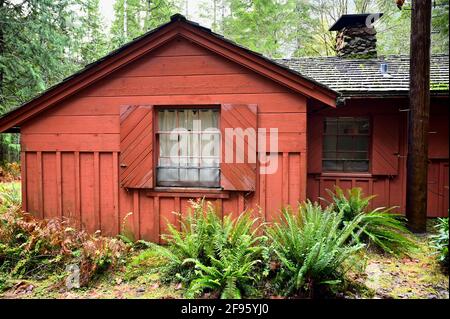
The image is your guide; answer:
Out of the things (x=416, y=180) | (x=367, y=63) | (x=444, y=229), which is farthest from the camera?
(x=367, y=63)

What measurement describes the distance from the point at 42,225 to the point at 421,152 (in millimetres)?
5460

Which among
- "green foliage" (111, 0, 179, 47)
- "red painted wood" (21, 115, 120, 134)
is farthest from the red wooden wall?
"green foliage" (111, 0, 179, 47)

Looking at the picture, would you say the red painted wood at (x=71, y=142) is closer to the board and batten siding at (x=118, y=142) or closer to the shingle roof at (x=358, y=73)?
the board and batten siding at (x=118, y=142)

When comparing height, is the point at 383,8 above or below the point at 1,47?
below

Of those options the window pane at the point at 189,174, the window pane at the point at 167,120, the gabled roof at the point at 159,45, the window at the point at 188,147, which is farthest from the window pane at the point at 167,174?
the gabled roof at the point at 159,45

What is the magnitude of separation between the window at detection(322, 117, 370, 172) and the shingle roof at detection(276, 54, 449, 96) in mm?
772

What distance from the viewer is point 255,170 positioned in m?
4.63

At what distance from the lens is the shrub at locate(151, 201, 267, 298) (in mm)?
3188

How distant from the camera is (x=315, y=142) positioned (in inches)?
255

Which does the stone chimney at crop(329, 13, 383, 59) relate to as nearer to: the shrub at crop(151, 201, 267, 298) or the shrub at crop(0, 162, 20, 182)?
the shrub at crop(151, 201, 267, 298)

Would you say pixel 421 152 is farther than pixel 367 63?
No

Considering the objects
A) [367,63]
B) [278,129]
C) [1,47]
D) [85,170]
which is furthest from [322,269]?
[1,47]

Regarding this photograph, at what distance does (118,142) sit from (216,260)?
279 cm
